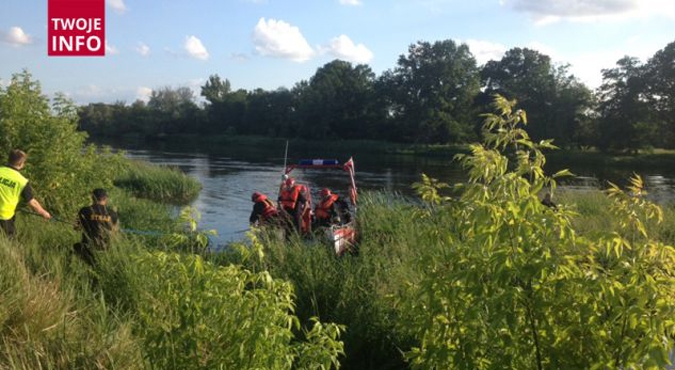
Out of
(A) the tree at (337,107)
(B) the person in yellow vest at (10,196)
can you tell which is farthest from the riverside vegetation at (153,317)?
(A) the tree at (337,107)

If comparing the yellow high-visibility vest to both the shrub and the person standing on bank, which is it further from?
the shrub

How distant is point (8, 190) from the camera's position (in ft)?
26.5

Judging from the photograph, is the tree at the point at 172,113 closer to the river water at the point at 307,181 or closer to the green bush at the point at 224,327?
the river water at the point at 307,181

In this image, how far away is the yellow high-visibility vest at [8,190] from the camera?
8016mm

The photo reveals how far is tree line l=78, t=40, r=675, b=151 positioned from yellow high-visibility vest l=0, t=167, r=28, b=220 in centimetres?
4253

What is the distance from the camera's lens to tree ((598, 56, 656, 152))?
55750 millimetres

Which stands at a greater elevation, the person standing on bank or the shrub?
the shrub

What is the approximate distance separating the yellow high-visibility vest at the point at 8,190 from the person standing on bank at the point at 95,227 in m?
1.00

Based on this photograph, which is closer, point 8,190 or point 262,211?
point 8,190

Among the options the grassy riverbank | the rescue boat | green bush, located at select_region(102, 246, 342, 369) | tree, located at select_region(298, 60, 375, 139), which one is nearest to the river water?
the rescue boat

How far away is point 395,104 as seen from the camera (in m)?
83.2

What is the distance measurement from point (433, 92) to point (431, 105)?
2680 millimetres

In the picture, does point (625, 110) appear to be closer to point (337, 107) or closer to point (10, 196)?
point (337, 107)

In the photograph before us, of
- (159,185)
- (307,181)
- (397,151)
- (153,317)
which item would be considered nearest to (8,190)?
(153,317)
